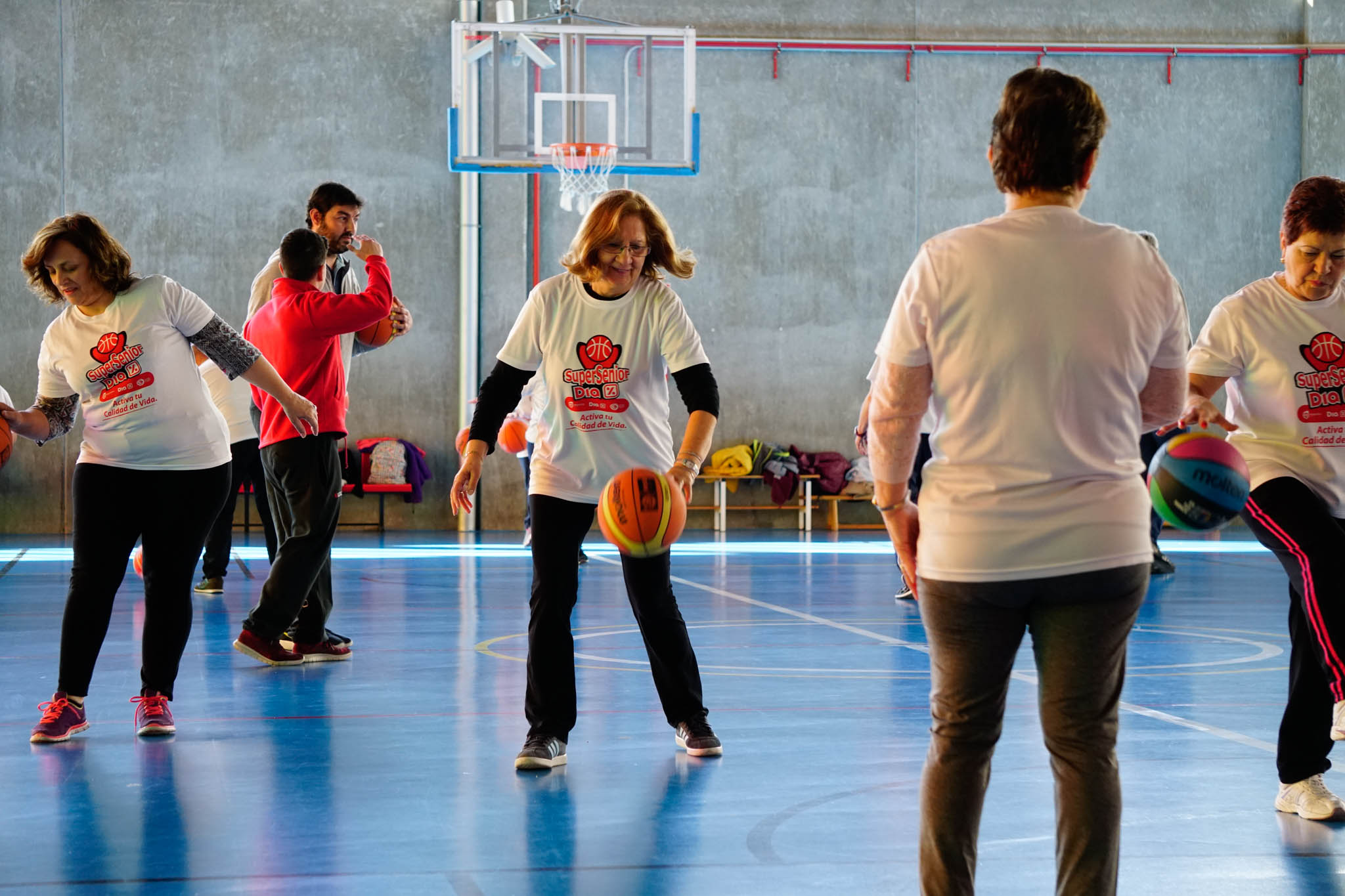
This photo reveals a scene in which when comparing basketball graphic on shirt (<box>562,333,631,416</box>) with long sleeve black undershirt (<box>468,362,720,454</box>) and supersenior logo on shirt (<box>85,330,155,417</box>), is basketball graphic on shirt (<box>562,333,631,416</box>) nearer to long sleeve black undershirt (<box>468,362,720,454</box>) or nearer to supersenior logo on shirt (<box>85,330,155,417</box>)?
long sleeve black undershirt (<box>468,362,720,454</box>)

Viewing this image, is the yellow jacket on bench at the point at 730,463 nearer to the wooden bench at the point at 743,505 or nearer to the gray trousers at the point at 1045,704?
the wooden bench at the point at 743,505

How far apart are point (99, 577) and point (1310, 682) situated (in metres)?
3.72

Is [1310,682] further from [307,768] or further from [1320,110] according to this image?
[1320,110]

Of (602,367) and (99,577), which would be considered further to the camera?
(99,577)

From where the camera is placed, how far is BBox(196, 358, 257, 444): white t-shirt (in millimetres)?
9094

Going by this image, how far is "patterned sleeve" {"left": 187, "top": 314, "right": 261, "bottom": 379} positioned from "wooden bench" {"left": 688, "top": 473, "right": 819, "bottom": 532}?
442 inches

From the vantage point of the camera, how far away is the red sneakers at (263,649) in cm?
624

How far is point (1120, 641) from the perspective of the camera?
2469 mm

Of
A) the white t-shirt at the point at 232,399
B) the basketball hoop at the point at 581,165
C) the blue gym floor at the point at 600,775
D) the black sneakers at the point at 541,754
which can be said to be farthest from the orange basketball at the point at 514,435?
the black sneakers at the point at 541,754

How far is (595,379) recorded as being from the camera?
4.43 meters

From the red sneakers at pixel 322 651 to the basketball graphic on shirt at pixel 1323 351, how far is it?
4.38 m

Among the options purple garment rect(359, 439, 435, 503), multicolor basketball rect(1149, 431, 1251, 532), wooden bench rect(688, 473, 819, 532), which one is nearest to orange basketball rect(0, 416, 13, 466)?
multicolor basketball rect(1149, 431, 1251, 532)

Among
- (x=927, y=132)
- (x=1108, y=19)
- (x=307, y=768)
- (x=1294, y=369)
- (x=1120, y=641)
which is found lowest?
(x=307, y=768)

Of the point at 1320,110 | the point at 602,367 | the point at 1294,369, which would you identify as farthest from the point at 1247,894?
the point at 1320,110
